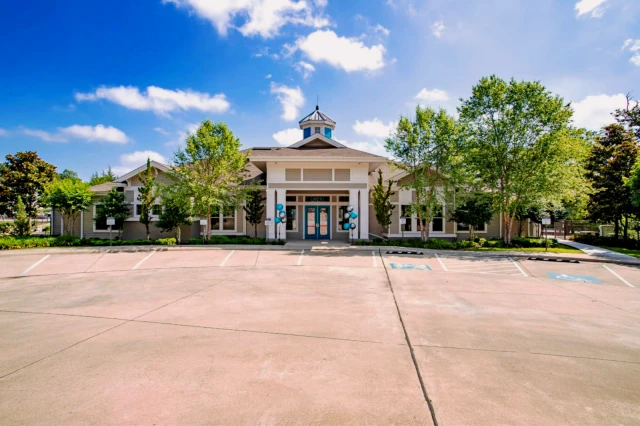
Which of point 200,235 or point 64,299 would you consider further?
point 200,235

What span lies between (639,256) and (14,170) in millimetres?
44423

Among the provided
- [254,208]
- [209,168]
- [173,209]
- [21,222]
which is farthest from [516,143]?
[21,222]

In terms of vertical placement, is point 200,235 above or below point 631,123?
below

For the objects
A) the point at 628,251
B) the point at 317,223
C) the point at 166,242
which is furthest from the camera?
the point at 317,223

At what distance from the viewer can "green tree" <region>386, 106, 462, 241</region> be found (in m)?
17.6

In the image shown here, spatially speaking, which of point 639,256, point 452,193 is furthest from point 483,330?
point 639,256

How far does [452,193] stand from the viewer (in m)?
18.5

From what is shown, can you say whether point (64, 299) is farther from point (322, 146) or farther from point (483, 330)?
point (322, 146)

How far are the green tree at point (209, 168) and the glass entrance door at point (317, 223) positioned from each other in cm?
446

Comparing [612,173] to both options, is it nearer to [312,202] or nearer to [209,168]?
[312,202]

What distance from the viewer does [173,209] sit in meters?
17.5

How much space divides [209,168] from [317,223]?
757 cm

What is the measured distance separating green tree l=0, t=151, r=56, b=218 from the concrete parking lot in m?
23.2

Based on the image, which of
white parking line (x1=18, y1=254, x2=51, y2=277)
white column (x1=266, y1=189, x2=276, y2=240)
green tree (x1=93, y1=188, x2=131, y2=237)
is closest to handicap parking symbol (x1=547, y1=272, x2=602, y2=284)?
white column (x1=266, y1=189, x2=276, y2=240)
